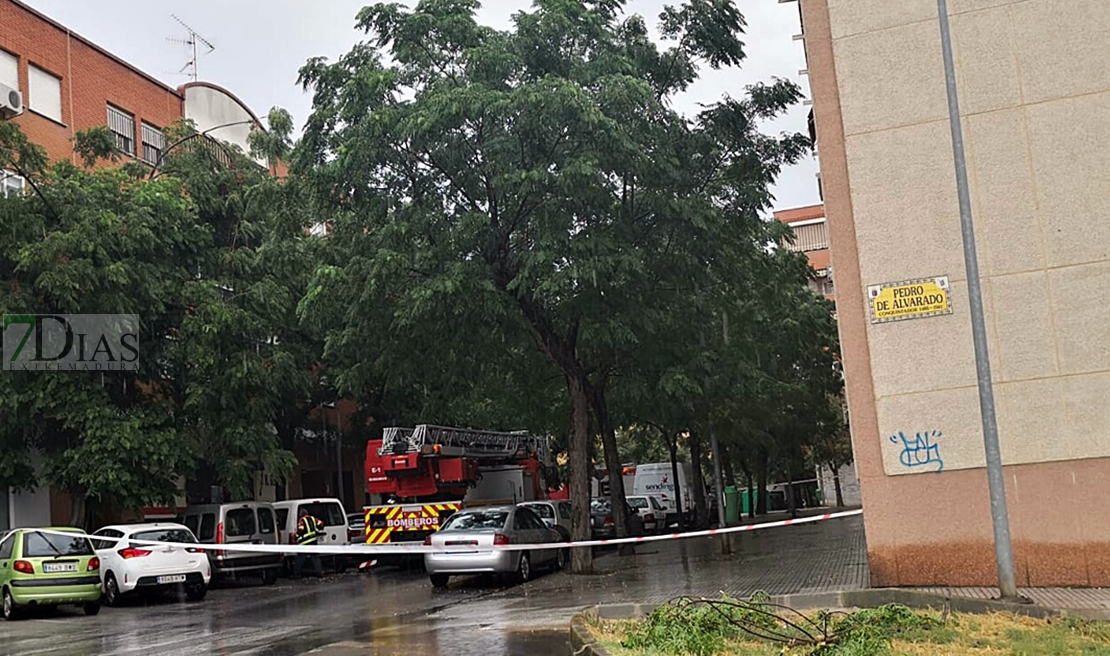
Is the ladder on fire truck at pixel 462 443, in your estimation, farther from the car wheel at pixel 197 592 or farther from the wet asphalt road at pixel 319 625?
the car wheel at pixel 197 592

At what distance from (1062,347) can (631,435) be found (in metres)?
37.5

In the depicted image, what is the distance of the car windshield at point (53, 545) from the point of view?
1891cm

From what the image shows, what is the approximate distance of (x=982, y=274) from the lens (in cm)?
1473

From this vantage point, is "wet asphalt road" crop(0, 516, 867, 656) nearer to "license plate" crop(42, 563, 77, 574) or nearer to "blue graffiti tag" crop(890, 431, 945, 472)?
"license plate" crop(42, 563, 77, 574)

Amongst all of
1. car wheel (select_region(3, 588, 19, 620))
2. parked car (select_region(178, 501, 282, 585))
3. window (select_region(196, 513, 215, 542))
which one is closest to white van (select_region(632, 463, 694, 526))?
parked car (select_region(178, 501, 282, 585))

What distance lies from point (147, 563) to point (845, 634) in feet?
49.5

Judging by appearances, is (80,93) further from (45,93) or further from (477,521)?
(477,521)

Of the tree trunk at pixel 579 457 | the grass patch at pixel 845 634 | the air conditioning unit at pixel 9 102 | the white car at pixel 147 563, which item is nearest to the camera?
the grass patch at pixel 845 634

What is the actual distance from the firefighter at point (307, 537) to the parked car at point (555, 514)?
565cm

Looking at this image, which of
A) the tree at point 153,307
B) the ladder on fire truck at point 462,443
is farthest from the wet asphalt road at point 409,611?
the tree at point 153,307

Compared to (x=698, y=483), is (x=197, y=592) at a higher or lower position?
lower

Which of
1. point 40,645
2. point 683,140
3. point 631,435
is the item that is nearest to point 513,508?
point 683,140

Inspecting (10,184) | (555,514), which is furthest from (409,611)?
(10,184)

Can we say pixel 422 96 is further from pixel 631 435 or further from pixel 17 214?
pixel 631 435
